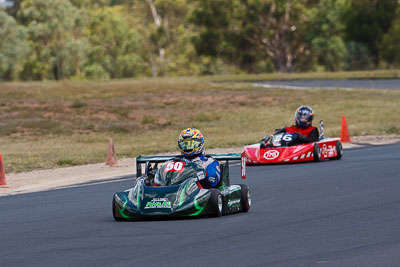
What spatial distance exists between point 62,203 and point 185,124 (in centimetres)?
2332

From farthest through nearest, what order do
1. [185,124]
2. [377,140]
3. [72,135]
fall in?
[185,124]
[72,135]
[377,140]

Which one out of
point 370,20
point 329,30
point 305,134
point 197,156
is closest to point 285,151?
point 305,134

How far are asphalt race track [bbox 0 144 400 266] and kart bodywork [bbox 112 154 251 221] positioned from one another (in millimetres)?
165

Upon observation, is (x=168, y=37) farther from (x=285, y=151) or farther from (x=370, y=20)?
(x=285, y=151)

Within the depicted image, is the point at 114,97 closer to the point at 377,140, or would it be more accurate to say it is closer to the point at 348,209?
the point at 377,140

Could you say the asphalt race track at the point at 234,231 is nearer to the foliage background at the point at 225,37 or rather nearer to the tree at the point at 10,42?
the tree at the point at 10,42

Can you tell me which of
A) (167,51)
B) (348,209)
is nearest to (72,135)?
(348,209)

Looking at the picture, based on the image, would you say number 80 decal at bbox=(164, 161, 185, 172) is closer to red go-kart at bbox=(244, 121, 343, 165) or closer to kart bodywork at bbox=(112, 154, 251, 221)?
kart bodywork at bbox=(112, 154, 251, 221)

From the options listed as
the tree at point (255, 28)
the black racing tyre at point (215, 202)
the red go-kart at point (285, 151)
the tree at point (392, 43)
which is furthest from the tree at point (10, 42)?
the black racing tyre at point (215, 202)

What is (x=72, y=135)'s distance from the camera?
34.0 meters

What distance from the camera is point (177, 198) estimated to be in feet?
36.4

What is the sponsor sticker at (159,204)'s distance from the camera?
1100 centimetres

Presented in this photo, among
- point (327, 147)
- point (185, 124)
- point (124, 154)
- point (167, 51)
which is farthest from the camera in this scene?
point (167, 51)

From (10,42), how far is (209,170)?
6472cm
